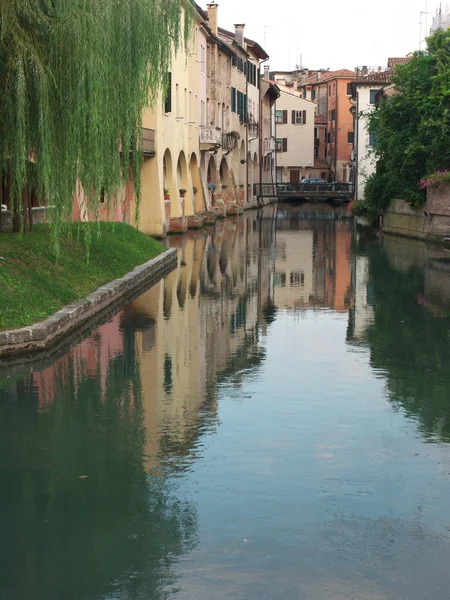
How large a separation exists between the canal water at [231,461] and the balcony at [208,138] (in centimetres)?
3402

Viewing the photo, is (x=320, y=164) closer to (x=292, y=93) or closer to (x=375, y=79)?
(x=292, y=93)

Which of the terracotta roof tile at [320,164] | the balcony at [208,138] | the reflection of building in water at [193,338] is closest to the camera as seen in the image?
the reflection of building in water at [193,338]

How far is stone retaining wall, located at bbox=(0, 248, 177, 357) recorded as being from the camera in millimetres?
13469

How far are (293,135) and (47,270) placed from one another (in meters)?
86.4

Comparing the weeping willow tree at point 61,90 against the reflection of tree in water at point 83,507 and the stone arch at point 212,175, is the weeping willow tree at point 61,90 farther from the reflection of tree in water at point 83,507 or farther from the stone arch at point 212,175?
the stone arch at point 212,175

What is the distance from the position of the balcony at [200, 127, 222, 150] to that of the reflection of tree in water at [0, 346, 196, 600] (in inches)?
1617

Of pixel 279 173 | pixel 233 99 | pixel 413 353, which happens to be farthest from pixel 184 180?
pixel 279 173

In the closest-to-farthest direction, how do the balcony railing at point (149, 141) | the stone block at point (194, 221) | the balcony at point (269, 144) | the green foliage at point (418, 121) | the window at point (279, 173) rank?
the balcony railing at point (149, 141), the green foliage at point (418, 121), the stone block at point (194, 221), the balcony at point (269, 144), the window at point (279, 173)

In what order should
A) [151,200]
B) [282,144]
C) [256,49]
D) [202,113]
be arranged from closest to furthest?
[151,200]
[202,113]
[256,49]
[282,144]

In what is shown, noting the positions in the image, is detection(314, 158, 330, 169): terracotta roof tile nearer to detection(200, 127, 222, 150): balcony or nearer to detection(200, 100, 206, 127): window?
detection(200, 127, 222, 150): balcony

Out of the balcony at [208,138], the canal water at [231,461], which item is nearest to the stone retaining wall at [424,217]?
the balcony at [208,138]

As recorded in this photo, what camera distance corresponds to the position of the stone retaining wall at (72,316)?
1347cm

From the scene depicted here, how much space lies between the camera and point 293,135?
102 m

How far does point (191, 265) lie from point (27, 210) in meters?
7.18
